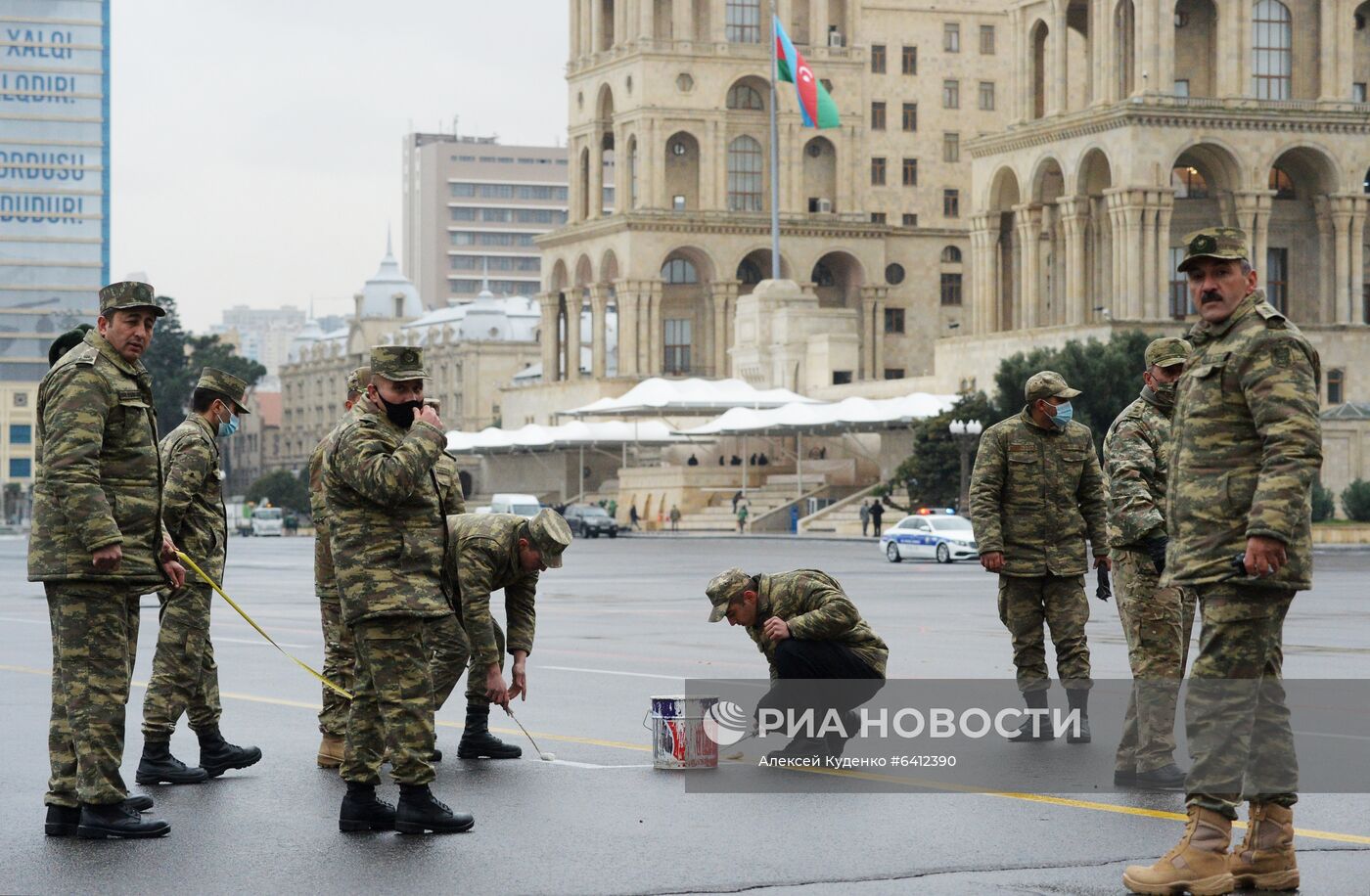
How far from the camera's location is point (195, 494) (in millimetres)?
11891

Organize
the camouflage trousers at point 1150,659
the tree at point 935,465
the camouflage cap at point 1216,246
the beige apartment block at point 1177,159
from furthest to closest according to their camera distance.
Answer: the beige apartment block at point 1177,159
the tree at point 935,465
the camouflage trousers at point 1150,659
the camouflage cap at point 1216,246

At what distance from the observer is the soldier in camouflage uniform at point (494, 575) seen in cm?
1105

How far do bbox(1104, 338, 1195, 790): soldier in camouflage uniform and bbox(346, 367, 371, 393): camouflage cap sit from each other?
143 inches

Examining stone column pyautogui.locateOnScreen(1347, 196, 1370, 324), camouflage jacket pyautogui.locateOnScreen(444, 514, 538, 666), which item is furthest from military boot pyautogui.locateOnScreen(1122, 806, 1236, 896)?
stone column pyautogui.locateOnScreen(1347, 196, 1370, 324)

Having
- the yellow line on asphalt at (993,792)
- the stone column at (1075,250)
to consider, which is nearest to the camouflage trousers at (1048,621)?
the yellow line on asphalt at (993,792)

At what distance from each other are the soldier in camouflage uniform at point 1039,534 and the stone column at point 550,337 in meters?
93.2

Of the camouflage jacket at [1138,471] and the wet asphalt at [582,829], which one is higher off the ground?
the camouflage jacket at [1138,471]

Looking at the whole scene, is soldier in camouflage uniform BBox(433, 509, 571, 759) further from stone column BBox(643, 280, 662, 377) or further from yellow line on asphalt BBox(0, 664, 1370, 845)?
stone column BBox(643, 280, 662, 377)

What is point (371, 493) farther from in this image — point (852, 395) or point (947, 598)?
point (852, 395)

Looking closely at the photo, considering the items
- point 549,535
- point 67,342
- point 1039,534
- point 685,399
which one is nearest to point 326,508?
point 549,535

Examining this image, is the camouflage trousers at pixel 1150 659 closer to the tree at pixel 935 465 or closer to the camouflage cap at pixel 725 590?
the camouflage cap at pixel 725 590

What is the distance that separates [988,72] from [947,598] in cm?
7949

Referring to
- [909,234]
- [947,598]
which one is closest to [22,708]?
[947,598]

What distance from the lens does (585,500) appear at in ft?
284
